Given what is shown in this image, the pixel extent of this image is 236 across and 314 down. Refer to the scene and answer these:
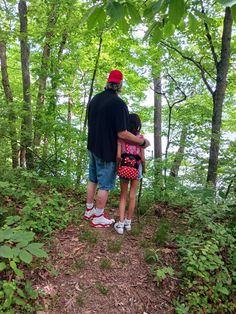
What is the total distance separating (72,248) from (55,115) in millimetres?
3824

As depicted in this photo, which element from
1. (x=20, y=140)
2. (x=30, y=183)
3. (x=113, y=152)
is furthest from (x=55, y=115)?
(x=113, y=152)

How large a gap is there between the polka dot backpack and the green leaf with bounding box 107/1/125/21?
246 centimetres

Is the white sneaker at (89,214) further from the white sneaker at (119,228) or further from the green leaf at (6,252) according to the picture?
the green leaf at (6,252)

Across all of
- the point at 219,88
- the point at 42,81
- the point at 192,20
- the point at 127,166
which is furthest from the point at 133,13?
the point at 42,81

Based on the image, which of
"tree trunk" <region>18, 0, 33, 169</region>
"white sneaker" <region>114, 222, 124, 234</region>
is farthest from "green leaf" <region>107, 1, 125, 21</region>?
"tree trunk" <region>18, 0, 33, 169</region>

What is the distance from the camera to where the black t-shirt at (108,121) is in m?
3.87

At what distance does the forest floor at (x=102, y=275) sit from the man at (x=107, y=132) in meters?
0.50

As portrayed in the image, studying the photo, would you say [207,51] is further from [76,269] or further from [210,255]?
[76,269]

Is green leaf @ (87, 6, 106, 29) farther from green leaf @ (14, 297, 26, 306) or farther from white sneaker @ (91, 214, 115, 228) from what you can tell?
white sneaker @ (91, 214, 115, 228)

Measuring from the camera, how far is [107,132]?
3.97 m

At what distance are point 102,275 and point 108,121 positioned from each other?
206 cm

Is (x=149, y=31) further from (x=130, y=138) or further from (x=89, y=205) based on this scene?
(x=89, y=205)

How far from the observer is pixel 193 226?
4473 millimetres

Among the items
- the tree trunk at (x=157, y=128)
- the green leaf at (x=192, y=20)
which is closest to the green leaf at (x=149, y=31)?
the green leaf at (x=192, y=20)
